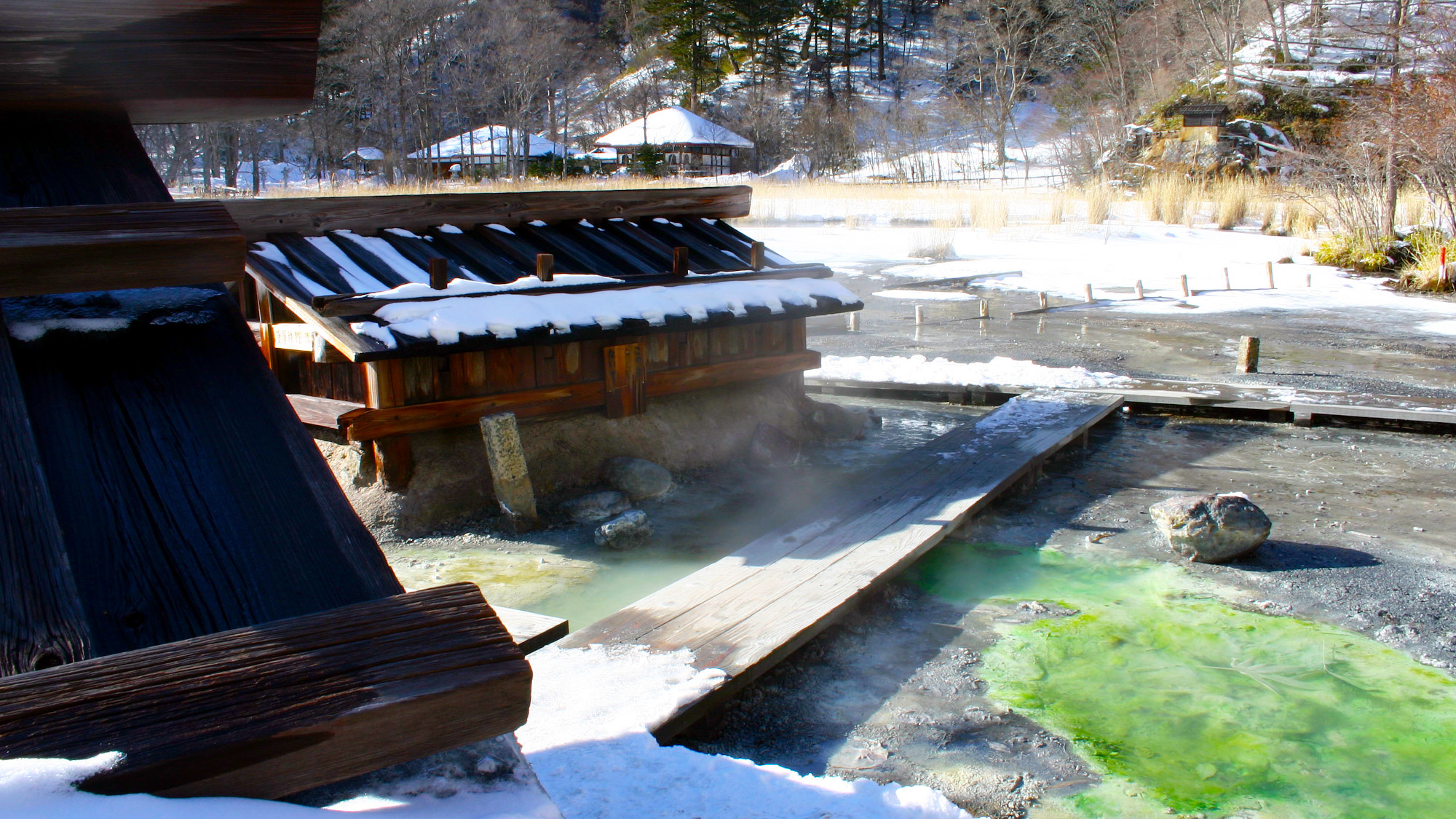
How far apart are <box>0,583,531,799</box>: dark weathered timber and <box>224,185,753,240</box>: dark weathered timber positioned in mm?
5489

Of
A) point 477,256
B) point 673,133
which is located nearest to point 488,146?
point 673,133

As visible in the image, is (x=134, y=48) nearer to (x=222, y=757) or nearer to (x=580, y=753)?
(x=222, y=757)

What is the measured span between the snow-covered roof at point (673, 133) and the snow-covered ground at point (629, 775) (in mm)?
42227

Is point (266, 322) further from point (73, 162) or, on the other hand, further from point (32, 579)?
point (32, 579)

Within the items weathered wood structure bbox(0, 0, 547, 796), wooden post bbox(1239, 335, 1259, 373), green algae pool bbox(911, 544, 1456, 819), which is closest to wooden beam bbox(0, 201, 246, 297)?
weathered wood structure bbox(0, 0, 547, 796)

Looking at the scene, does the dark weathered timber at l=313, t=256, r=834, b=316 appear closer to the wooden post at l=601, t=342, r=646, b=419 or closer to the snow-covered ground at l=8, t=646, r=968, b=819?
the wooden post at l=601, t=342, r=646, b=419

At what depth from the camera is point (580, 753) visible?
3.06 meters

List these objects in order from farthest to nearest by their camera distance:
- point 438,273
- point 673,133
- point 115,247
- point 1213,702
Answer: point 673,133 < point 438,273 < point 1213,702 < point 115,247

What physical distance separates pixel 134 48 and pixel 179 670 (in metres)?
0.72

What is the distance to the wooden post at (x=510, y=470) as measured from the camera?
19.8ft

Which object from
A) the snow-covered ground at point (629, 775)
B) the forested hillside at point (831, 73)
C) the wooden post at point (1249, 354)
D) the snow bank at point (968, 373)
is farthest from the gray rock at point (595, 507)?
the forested hillside at point (831, 73)

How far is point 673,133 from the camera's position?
4538 centimetres

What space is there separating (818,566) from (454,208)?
3.86m

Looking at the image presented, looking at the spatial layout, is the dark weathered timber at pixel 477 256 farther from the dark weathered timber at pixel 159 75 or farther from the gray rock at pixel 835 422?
the dark weathered timber at pixel 159 75
